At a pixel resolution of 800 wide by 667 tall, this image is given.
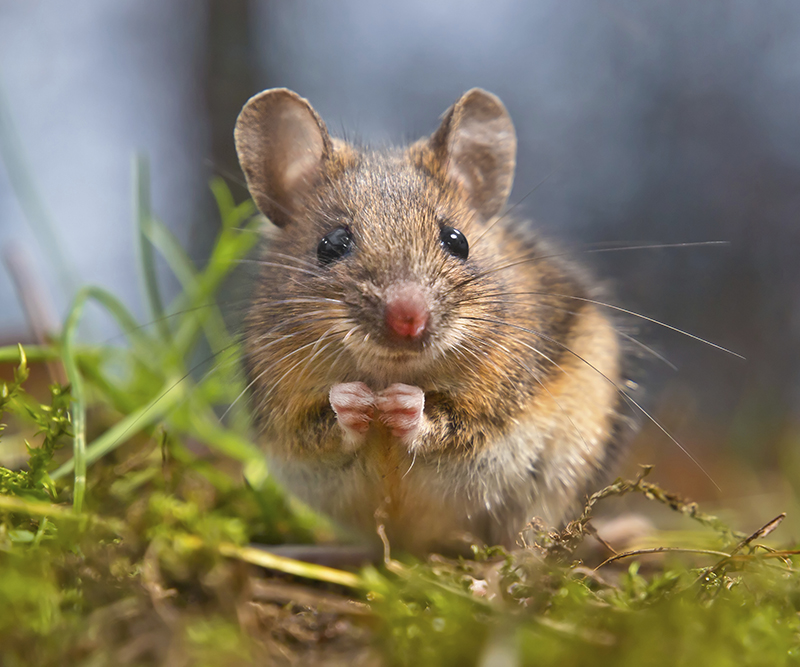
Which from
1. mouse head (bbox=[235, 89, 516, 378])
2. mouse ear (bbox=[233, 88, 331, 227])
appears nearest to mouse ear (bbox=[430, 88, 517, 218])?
mouse head (bbox=[235, 89, 516, 378])

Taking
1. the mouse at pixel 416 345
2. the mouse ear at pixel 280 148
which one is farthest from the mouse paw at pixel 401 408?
the mouse ear at pixel 280 148

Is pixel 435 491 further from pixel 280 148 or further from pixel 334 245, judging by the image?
pixel 280 148

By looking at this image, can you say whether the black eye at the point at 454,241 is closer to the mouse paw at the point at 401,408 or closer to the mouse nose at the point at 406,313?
the mouse nose at the point at 406,313

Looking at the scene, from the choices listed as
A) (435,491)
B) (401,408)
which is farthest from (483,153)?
(435,491)

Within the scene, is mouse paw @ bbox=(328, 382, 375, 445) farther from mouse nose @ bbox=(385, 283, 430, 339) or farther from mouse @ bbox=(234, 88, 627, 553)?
mouse nose @ bbox=(385, 283, 430, 339)

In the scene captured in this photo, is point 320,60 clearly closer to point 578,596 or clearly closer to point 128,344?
point 128,344
